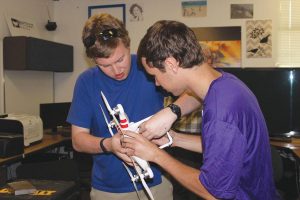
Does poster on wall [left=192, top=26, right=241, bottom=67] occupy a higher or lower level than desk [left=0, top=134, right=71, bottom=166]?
higher

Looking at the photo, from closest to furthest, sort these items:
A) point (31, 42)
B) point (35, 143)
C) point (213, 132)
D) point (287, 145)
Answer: point (213, 132), point (287, 145), point (35, 143), point (31, 42)

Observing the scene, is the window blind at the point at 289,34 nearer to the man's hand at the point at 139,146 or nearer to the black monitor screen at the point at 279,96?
the black monitor screen at the point at 279,96

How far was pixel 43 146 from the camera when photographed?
3.20 m

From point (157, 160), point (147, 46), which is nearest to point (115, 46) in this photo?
point (147, 46)

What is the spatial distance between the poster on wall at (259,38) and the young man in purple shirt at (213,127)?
117 inches

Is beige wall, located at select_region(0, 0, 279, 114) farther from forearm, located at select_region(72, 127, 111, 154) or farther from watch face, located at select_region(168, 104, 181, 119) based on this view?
watch face, located at select_region(168, 104, 181, 119)

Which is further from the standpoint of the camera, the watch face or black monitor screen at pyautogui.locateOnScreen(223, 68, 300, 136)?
black monitor screen at pyautogui.locateOnScreen(223, 68, 300, 136)

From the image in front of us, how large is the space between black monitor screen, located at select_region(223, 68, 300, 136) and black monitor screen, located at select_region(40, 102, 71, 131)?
2.18 meters

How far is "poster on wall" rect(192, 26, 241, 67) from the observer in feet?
13.0

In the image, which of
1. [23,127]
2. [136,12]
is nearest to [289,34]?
[136,12]

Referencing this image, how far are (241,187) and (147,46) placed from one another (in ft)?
1.84

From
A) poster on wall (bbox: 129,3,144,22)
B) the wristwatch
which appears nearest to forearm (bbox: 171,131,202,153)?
the wristwatch

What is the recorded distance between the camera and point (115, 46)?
1.45 metres

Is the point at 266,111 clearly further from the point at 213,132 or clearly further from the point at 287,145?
the point at 213,132
